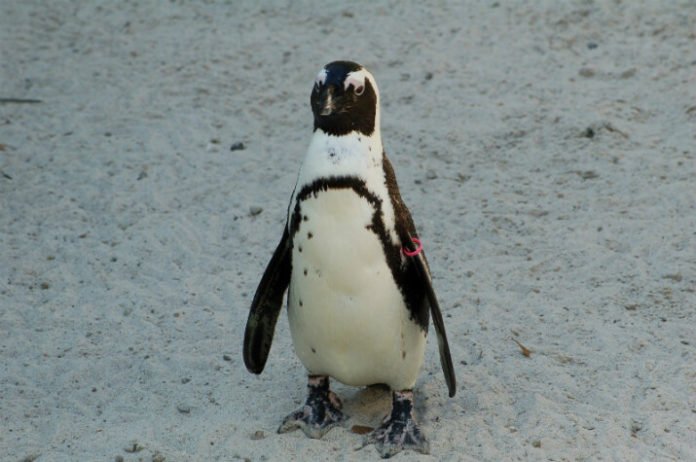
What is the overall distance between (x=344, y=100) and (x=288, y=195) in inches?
106

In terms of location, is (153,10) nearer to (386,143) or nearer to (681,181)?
(386,143)

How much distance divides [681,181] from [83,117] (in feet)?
12.4

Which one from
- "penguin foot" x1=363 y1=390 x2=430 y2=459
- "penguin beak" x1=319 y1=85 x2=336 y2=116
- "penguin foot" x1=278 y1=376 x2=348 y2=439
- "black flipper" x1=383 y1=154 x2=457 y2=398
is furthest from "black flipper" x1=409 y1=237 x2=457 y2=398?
"penguin beak" x1=319 y1=85 x2=336 y2=116

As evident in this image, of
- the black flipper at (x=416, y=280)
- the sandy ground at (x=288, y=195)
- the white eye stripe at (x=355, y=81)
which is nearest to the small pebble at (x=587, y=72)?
the sandy ground at (x=288, y=195)

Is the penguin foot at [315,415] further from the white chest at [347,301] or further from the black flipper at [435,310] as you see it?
the black flipper at [435,310]

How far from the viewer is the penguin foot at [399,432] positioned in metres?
3.73

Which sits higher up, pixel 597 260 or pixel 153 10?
pixel 153 10

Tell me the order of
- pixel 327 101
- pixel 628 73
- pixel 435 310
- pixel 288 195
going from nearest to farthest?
pixel 327 101, pixel 435 310, pixel 288 195, pixel 628 73

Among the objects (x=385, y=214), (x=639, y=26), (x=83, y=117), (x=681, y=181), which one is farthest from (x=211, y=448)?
(x=639, y=26)

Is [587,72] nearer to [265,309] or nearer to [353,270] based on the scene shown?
[265,309]

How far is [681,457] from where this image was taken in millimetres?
3727

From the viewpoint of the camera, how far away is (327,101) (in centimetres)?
341

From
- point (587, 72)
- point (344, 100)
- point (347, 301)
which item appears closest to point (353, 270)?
point (347, 301)

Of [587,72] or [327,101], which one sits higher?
[327,101]
